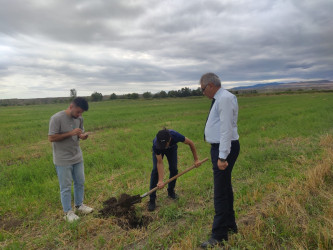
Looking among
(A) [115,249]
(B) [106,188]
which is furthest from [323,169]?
(B) [106,188]

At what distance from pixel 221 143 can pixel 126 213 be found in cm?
215

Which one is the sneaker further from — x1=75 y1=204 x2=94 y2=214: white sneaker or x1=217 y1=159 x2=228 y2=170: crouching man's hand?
x1=217 y1=159 x2=228 y2=170: crouching man's hand

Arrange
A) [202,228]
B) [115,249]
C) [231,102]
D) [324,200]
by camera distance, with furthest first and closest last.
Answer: [324,200] → [202,228] → [115,249] → [231,102]

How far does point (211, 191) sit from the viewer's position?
14.5ft

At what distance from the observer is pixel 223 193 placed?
2742 millimetres

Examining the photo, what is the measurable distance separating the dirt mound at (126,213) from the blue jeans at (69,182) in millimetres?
532

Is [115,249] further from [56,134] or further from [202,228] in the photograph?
[56,134]

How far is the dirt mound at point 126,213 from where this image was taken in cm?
354

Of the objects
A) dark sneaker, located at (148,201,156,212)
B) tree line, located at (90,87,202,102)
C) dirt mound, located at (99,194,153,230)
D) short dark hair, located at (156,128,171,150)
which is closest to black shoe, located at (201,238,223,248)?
dirt mound, located at (99,194,153,230)

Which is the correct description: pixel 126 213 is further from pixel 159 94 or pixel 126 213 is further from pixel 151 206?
pixel 159 94

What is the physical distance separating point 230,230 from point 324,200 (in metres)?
1.75

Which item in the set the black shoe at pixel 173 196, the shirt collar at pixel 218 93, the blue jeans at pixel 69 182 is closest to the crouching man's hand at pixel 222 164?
the shirt collar at pixel 218 93

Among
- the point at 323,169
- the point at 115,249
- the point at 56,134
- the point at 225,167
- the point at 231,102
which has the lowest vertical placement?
the point at 115,249

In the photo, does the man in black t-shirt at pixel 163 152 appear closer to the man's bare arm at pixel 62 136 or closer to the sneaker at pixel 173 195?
the sneaker at pixel 173 195
